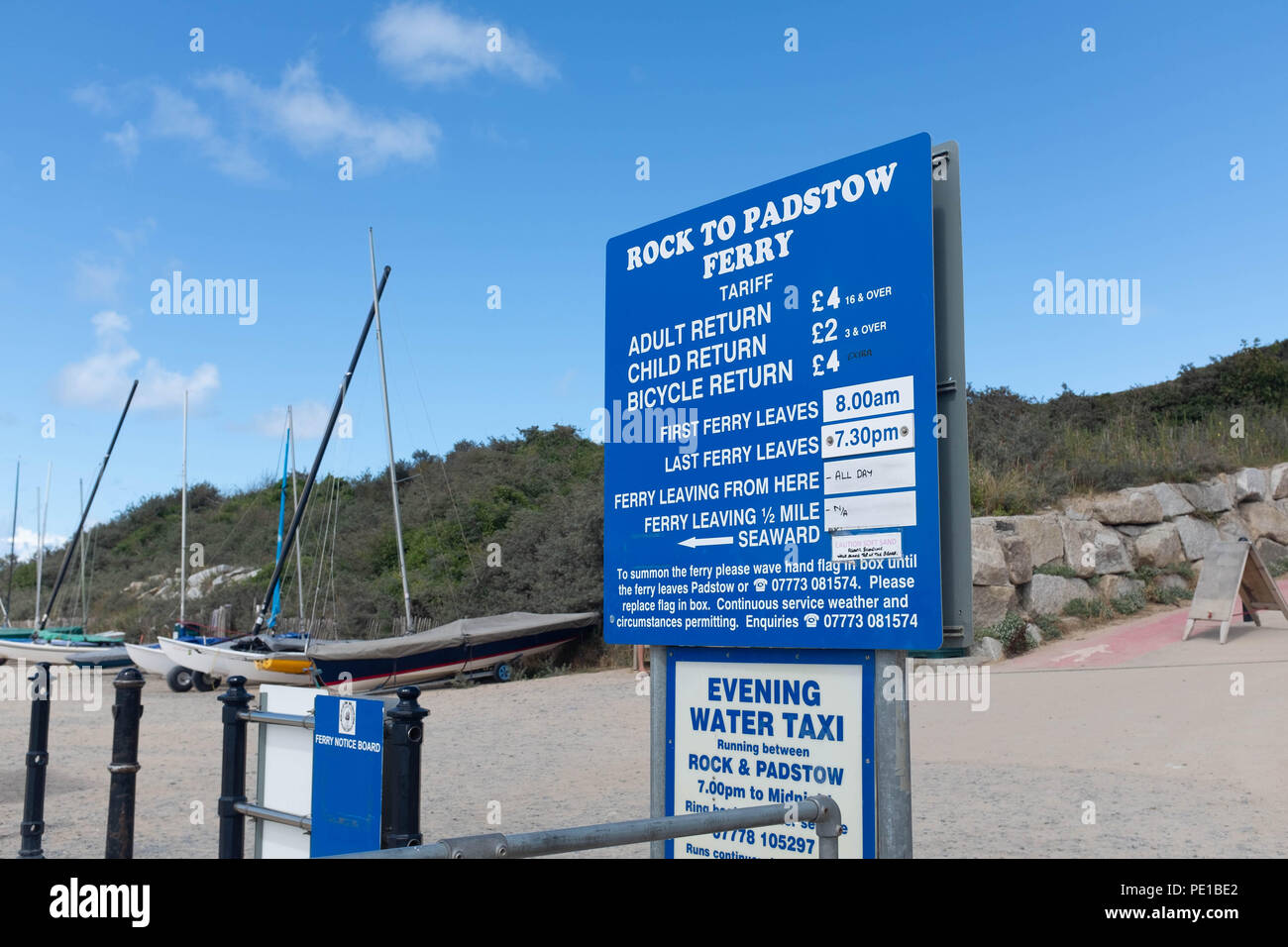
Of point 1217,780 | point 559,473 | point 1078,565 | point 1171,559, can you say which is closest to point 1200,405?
point 1171,559

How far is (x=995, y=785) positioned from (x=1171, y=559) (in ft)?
36.8

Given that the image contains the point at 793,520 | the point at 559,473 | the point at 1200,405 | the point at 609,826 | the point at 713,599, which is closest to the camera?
the point at 609,826

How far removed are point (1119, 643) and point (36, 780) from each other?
12.9 meters

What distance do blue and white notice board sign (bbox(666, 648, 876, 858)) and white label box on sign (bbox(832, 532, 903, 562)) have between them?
1.13 ft

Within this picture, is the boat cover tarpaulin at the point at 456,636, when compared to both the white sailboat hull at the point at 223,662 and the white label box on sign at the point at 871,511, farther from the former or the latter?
the white label box on sign at the point at 871,511

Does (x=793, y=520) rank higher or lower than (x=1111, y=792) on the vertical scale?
higher

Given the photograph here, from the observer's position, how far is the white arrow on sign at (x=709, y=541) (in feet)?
12.8

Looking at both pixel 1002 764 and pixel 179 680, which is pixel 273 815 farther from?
pixel 179 680

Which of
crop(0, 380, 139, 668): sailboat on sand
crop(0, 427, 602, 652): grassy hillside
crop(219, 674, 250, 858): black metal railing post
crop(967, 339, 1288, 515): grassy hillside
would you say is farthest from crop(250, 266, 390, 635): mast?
crop(219, 674, 250, 858): black metal railing post

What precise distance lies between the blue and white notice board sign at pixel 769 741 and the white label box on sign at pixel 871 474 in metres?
0.58

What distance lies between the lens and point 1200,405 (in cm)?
2750

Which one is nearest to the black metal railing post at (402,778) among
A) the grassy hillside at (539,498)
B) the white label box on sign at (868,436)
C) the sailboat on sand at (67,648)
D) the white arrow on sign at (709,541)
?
the white arrow on sign at (709,541)

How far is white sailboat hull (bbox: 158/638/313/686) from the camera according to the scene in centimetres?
1778
